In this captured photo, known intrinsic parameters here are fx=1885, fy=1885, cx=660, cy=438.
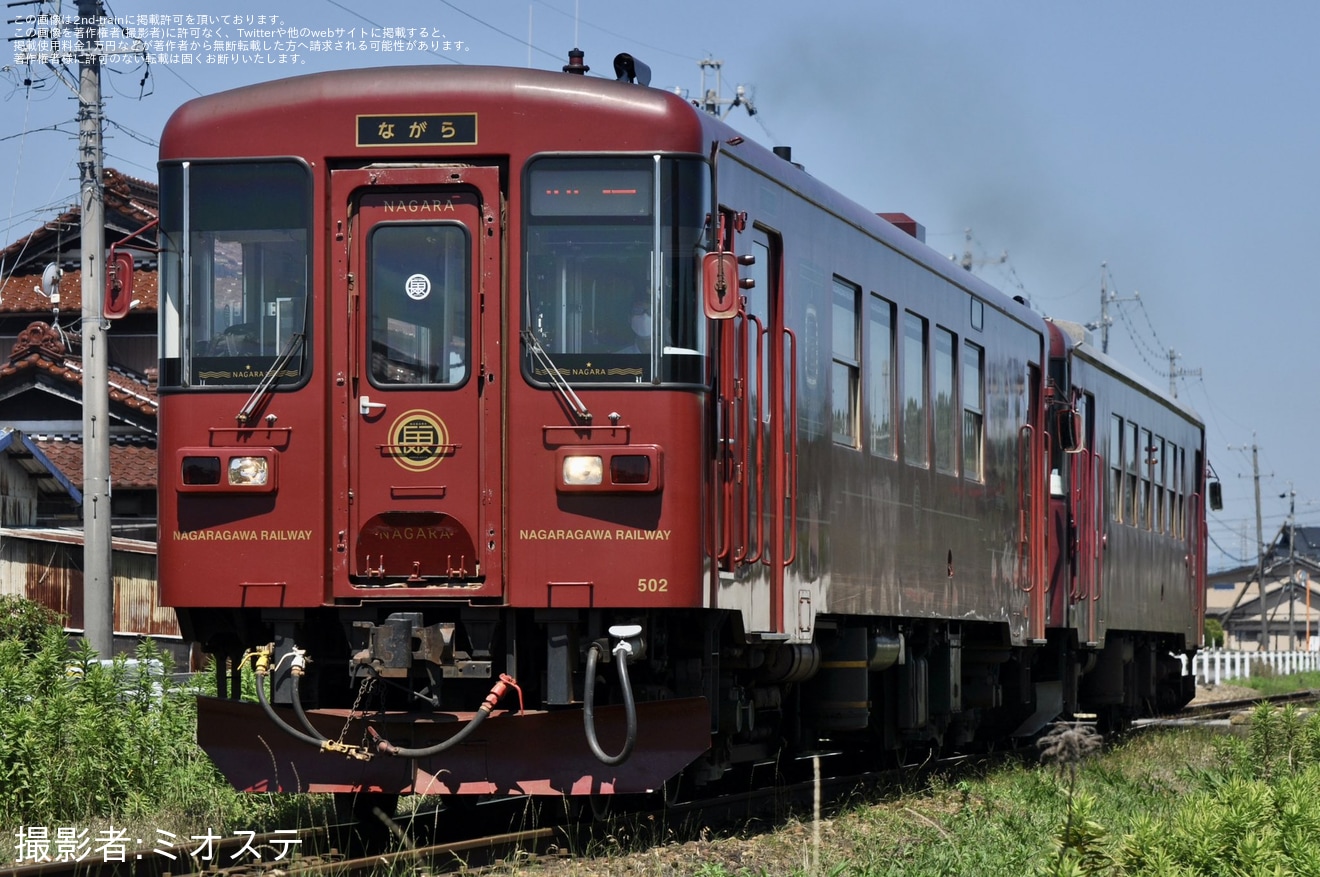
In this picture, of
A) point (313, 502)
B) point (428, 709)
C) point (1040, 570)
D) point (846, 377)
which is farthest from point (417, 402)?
point (1040, 570)

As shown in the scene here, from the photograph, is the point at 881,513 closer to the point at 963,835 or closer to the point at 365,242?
the point at 963,835

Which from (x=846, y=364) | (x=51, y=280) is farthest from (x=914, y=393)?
(x=51, y=280)

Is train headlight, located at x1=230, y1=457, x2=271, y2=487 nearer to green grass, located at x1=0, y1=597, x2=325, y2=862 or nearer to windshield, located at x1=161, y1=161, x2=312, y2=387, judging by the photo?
windshield, located at x1=161, y1=161, x2=312, y2=387

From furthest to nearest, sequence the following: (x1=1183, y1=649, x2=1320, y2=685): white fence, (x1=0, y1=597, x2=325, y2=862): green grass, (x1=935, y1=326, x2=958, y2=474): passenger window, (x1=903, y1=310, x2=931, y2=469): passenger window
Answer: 1. (x1=1183, y1=649, x2=1320, y2=685): white fence
2. (x1=935, y1=326, x2=958, y2=474): passenger window
3. (x1=903, y1=310, x2=931, y2=469): passenger window
4. (x1=0, y1=597, x2=325, y2=862): green grass

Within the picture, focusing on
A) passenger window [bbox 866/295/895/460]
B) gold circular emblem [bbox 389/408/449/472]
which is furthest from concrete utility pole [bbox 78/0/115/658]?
gold circular emblem [bbox 389/408/449/472]

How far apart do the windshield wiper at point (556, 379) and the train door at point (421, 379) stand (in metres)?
0.16

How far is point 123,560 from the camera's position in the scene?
24.7 metres

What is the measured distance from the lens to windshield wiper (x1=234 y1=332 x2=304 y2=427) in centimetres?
823

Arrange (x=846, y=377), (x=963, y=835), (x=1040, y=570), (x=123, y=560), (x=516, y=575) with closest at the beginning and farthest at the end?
(x=516, y=575)
(x=963, y=835)
(x=846, y=377)
(x=1040, y=570)
(x=123, y=560)

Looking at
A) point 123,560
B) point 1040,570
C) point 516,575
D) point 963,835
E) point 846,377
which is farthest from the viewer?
point 123,560

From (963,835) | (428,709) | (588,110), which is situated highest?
(588,110)

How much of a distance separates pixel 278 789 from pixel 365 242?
2.44 meters

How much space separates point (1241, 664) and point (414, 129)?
112 ft

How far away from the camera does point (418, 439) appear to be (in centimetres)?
822
